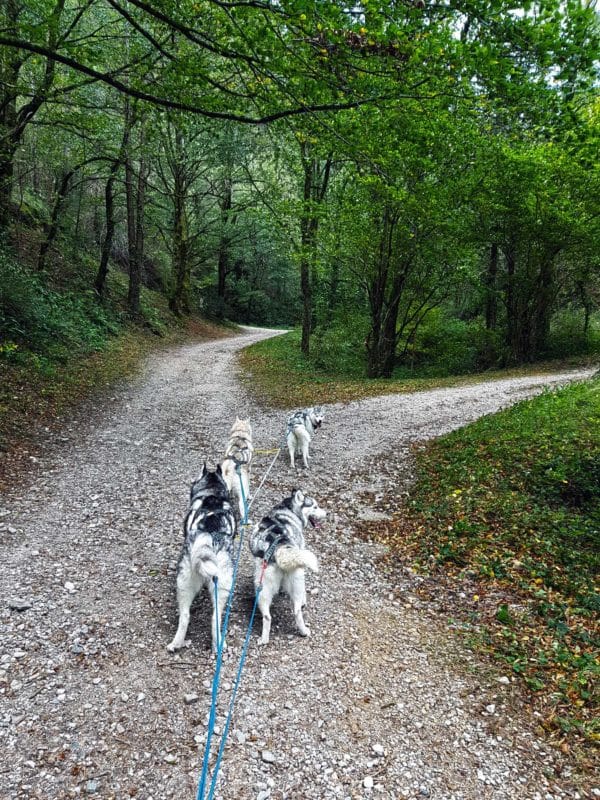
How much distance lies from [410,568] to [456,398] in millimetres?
9641

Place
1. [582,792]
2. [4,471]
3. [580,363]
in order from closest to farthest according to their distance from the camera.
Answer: [582,792] → [4,471] → [580,363]

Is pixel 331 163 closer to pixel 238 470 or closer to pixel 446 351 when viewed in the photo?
pixel 446 351

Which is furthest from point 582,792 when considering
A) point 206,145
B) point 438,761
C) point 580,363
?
point 206,145

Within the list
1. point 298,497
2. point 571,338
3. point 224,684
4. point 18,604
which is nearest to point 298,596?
point 224,684

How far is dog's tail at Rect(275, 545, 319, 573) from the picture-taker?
411cm

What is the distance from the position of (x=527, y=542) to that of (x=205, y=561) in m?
4.34

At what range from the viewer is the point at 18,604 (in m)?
4.57

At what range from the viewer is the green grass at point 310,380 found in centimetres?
1467

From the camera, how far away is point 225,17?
7098 millimetres

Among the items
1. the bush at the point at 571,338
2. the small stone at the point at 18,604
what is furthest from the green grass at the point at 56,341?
the bush at the point at 571,338

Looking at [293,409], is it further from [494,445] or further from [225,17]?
[225,17]

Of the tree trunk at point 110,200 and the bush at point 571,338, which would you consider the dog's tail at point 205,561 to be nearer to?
the tree trunk at point 110,200

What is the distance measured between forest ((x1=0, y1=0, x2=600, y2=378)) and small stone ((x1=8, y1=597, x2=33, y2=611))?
6.73 meters

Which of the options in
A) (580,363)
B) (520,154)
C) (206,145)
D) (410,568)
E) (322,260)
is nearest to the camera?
(410,568)
